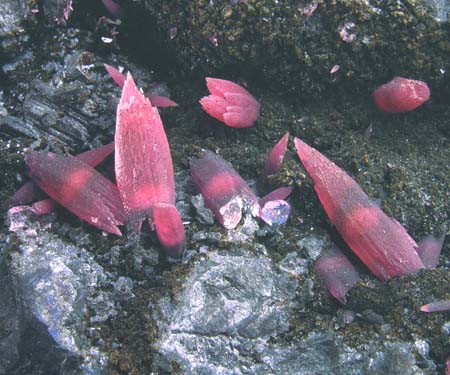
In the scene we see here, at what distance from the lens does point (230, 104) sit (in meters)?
3.36

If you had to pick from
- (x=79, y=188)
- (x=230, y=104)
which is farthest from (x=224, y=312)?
(x=230, y=104)

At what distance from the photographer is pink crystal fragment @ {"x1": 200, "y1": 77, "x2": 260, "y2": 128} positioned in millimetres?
3320

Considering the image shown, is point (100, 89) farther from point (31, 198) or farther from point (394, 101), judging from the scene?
point (394, 101)

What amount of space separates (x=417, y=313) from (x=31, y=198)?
2158 millimetres

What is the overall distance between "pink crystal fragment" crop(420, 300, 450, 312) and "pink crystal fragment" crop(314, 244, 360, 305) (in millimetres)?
372

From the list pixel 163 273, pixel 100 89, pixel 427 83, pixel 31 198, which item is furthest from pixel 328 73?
pixel 31 198

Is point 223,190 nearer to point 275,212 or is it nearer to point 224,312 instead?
point 275,212

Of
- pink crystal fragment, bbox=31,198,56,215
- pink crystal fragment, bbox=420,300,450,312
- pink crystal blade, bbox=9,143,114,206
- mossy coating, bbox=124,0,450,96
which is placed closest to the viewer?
pink crystal fragment, bbox=420,300,450,312

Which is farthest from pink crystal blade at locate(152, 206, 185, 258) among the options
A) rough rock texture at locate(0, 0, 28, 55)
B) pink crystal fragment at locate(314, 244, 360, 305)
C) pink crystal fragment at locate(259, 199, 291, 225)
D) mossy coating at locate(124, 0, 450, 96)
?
rough rock texture at locate(0, 0, 28, 55)

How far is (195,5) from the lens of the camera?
11.1 feet

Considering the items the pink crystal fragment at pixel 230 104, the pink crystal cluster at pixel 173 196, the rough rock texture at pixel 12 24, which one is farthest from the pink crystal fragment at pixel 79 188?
the rough rock texture at pixel 12 24

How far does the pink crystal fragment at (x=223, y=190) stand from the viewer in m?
2.78

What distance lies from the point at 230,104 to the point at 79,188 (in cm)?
114

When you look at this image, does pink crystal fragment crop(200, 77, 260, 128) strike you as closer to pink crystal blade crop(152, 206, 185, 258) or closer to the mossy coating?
→ the mossy coating
